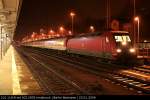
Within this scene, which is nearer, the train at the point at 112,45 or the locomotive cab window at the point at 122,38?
the train at the point at 112,45

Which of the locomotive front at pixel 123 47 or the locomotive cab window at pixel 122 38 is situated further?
the locomotive cab window at pixel 122 38

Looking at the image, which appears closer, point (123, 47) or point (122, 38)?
point (123, 47)

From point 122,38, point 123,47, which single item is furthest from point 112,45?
point 122,38

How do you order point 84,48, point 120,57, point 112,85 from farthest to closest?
point 84,48 < point 120,57 < point 112,85

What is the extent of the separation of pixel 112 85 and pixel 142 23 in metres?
52.3

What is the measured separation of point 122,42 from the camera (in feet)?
76.5

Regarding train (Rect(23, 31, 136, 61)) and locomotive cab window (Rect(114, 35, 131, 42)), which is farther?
locomotive cab window (Rect(114, 35, 131, 42))

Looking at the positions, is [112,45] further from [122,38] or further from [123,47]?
[122,38]

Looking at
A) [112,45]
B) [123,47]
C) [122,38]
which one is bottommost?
[123,47]

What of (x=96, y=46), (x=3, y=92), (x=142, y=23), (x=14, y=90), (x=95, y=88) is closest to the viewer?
(x=3, y=92)

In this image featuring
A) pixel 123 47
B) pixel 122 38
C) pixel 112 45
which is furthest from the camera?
pixel 122 38

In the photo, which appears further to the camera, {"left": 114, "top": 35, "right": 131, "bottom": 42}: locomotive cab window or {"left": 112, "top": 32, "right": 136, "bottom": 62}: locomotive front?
{"left": 114, "top": 35, "right": 131, "bottom": 42}: locomotive cab window

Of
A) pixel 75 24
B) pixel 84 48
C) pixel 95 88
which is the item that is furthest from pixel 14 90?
pixel 75 24

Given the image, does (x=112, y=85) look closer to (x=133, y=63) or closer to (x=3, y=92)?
(x=3, y=92)
